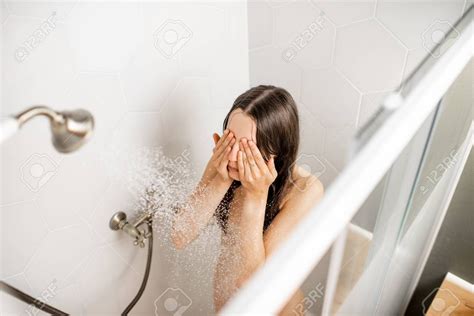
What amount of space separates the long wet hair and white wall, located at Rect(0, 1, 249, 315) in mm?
201

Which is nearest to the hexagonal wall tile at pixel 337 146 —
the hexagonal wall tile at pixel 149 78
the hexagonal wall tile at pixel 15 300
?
the hexagonal wall tile at pixel 149 78

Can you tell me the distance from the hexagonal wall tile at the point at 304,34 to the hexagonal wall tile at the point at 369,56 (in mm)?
38

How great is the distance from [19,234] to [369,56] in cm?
90

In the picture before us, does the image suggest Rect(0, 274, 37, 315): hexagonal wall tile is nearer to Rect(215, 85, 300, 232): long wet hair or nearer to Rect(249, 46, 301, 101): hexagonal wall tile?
Rect(215, 85, 300, 232): long wet hair

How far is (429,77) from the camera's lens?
53cm

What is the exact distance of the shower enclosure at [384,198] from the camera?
387 millimetres

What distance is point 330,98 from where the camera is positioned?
108 centimetres

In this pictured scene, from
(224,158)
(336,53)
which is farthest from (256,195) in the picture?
(336,53)

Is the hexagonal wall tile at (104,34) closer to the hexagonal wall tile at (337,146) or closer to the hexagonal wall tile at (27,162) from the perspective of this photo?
the hexagonal wall tile at (27,162)

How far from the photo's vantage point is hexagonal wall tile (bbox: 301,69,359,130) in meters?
1.04

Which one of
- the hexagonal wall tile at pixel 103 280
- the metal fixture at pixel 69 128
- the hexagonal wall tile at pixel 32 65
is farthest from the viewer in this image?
the hexagonal wall tile at pixel 103 280

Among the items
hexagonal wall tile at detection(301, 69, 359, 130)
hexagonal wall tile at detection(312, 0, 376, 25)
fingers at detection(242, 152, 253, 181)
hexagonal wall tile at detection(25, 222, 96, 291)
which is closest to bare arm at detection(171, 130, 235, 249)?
fingers at detection(242, 152, 253, 181)

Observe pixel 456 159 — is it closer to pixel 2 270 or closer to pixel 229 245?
pixel 229 245

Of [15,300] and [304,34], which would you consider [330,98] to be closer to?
[304,34]
